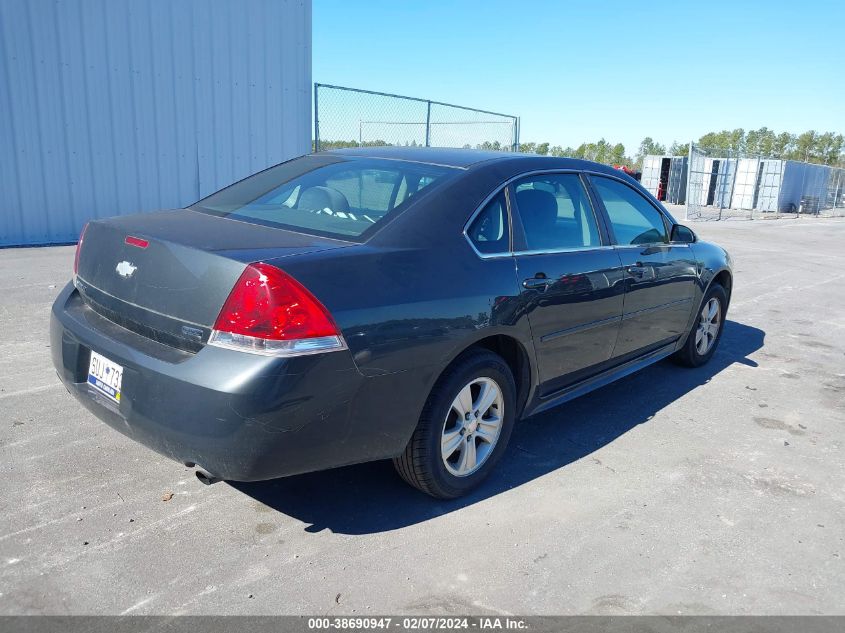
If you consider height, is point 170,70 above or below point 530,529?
above

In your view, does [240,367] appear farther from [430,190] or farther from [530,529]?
[530,529]

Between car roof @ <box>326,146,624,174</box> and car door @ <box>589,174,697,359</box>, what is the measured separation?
35 centimetres

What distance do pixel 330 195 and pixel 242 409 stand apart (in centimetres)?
145

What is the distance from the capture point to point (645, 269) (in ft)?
14.0

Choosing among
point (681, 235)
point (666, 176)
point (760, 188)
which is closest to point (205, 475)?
point (681, 235)

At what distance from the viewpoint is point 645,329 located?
441cm

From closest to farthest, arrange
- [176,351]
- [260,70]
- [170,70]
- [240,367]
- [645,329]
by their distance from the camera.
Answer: [240,367], [176,351], [645,329], [170,70], [260,70]

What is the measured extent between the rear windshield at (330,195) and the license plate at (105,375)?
36.0 inches

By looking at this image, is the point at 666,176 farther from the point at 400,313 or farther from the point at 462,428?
the point at 400,313

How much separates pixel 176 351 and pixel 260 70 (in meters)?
10.8

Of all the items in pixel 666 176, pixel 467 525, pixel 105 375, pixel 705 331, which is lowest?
pixel 467 525

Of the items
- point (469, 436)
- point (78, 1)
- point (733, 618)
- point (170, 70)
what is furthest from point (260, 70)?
point (733, 618)

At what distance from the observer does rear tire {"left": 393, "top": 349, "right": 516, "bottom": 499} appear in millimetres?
2943

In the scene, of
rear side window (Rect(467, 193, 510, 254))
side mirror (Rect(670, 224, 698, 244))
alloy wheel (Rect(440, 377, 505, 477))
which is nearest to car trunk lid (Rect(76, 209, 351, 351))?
rear side window (Rect(467, 193, 510, 254))
